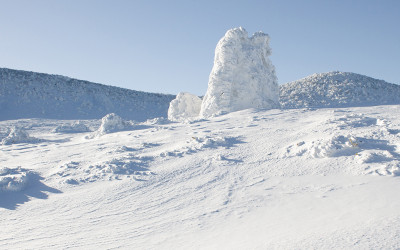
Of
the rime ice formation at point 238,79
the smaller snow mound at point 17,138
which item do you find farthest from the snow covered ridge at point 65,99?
the rime ice formation at point 238,79

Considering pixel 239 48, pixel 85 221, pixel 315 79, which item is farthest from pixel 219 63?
pixel 315 79

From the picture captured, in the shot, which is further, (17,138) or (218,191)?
(17,138)

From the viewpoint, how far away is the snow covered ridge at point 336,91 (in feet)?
65.8

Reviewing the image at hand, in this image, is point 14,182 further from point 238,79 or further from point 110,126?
point 238,79

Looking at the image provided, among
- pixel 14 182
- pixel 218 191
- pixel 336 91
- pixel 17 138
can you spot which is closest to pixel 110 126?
pixel 17 138

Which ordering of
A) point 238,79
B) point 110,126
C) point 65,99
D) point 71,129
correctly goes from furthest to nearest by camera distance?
point 65,99, point 71,129, point 238,79, point 110,126

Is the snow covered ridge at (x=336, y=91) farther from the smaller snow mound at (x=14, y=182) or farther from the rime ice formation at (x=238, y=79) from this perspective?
the smaller snow mound at (x=14, y=182)

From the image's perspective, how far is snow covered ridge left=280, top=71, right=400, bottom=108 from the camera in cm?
2005

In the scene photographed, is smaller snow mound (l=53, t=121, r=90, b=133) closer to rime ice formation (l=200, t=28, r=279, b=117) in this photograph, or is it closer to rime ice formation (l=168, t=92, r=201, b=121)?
rime ice formation (l=168, t=92, r=201, b=121)

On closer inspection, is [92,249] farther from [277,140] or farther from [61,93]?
[61,93]

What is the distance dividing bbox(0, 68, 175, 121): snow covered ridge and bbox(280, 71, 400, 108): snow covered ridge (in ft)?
29.0

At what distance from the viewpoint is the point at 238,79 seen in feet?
33.1

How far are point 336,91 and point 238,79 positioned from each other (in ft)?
44.3

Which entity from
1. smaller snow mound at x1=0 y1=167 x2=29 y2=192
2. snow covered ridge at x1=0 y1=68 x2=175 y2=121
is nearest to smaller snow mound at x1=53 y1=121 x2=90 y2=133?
smaller snow mound at x1=0 y1=167 x2=29 y2=192
